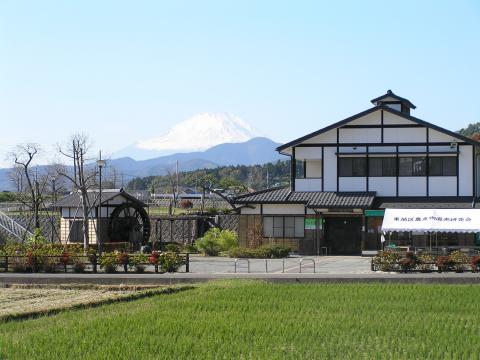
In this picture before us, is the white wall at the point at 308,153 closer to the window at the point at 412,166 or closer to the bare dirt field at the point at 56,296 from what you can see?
the window at the point at 412,166

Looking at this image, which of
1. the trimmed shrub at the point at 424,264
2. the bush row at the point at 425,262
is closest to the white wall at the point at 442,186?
the bush row at the point at 425,262

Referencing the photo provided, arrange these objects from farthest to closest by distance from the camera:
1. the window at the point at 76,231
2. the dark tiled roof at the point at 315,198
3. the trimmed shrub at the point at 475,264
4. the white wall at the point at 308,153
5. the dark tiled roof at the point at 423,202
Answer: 1. the window at the point at 76,231
2. the white wall at the point at 308,153
3. the dark tiled roof at the point at 315,198
4. the dark tiled roof at the point at 423,202
5. the trimmed shrub at the point at 475,264

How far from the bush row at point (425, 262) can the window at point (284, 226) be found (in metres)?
12.4

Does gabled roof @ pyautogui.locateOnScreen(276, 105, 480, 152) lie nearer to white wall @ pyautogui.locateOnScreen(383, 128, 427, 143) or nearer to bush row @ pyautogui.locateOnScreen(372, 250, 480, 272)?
white wall @ pyautogui.locateOnScreen(383, 128, 427, 143)

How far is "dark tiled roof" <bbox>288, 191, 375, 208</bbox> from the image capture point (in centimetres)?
3772

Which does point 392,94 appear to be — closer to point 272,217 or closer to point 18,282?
point 272,217

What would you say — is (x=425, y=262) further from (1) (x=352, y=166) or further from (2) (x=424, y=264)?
(1) (x=352, y=166)

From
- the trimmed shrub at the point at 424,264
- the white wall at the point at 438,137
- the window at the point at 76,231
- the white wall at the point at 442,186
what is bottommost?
the trimmed shrub at the point at 424,264

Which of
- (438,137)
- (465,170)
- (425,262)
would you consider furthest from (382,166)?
(425,262)

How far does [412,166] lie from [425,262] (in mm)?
12990

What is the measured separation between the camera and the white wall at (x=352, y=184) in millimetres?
39188

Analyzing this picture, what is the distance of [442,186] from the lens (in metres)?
38.3

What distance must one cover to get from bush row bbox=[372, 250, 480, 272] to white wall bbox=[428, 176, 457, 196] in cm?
1170

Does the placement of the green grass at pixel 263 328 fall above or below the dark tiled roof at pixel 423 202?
below
